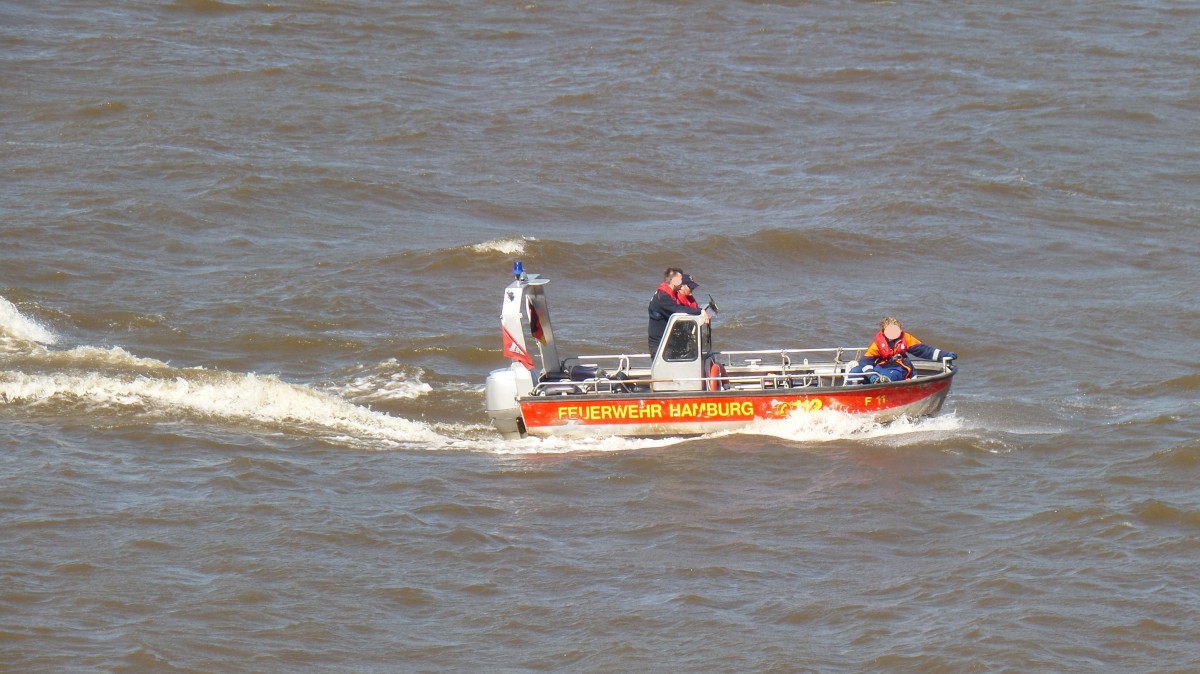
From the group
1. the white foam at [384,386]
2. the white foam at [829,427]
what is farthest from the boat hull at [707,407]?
the white foam at [384,386]

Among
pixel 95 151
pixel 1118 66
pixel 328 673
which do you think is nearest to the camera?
pixel 328 673

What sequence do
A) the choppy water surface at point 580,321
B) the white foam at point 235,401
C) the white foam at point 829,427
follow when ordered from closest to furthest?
the choppy water surface at point 580,321 < the white foam at point 829,427 < the white foam at point 235,401

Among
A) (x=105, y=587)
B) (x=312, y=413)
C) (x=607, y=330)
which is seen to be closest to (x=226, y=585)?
(x=105, y=587)

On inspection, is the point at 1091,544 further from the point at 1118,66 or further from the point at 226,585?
the point at 1118,66

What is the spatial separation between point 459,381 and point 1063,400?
7522 millimetres

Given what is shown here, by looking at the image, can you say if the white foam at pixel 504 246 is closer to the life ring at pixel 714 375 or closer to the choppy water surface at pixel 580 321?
the choppy water surface at pixel 580 321

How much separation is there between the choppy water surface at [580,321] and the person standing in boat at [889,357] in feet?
1.87

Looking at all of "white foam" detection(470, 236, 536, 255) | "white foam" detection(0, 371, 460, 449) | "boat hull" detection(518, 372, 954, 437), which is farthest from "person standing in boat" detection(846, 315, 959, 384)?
"white foam" detection(470, 236, 536, 255)

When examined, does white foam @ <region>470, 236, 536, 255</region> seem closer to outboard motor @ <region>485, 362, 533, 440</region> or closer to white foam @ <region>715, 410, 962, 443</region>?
outboard motor @ <region>485, 362, 533, 440</region>

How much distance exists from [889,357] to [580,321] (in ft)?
21.5

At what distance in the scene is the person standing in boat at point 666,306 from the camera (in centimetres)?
1630

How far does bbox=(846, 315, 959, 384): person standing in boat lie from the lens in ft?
53.2

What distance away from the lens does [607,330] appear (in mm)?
21391

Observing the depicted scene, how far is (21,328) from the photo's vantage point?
20156mm
